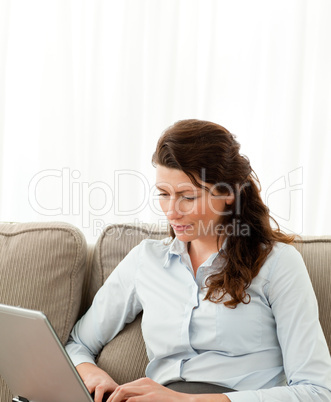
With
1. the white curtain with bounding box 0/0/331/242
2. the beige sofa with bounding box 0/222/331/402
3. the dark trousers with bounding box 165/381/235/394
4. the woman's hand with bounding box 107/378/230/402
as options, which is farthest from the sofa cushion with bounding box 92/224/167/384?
the white curtain with bounding box 0/0/331/242

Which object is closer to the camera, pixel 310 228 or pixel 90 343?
pixel 90 343

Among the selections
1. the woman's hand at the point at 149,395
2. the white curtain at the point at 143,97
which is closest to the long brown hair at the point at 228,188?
the woman's hand at the point at 149,395

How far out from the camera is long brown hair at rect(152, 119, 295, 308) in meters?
1.36

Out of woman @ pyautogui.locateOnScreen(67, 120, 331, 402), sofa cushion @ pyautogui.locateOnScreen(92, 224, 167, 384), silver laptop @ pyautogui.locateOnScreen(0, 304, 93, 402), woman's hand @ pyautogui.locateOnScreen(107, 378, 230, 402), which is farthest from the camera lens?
sofa cushion @ pyautogui.locateOnScreen(92, 224, 167, 384)

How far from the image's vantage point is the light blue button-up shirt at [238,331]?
4.09 ft

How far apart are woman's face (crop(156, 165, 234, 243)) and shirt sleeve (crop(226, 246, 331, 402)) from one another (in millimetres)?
211

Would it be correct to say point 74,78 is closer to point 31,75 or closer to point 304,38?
point 31,75

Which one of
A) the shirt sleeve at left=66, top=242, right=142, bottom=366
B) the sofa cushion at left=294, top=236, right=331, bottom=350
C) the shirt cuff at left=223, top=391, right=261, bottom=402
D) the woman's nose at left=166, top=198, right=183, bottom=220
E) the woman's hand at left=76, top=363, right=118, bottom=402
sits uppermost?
the woman's nose at left=166, top=198, right=183, bottom=220

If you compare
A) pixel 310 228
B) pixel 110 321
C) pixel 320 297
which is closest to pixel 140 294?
pixel 110 321

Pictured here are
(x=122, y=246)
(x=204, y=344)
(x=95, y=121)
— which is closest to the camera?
(x=204, y=344)

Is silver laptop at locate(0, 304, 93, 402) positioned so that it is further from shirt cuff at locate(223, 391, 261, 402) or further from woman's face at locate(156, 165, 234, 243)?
woman's face at locate(156, 165, 234, 243)

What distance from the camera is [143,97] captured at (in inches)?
87.3

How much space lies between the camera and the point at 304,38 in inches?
82.3

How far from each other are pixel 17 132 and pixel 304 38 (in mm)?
1222
